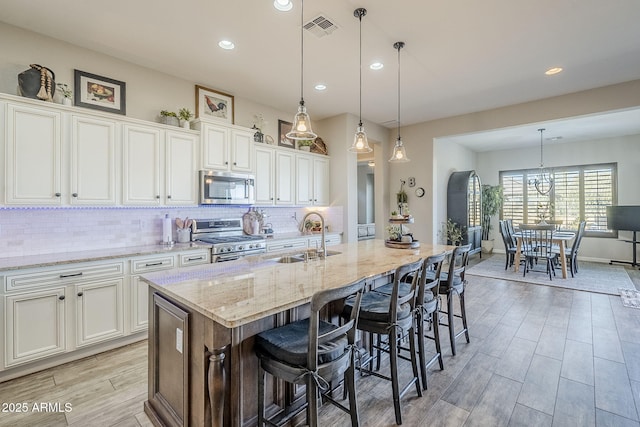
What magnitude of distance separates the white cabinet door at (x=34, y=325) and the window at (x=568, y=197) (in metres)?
9.34

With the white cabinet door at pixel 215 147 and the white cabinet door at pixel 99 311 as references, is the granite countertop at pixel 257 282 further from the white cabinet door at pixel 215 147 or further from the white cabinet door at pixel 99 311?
the white cabinet door at pixel 215 147

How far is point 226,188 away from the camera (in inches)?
159

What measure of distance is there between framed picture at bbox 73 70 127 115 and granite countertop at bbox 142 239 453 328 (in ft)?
7.78

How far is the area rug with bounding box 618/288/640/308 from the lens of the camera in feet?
13.4

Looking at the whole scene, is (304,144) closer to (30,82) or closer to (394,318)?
(30,82)

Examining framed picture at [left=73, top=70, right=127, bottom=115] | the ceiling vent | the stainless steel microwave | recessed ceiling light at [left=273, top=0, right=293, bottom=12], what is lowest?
the stainless steel microwave

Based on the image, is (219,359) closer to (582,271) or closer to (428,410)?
(428,410)

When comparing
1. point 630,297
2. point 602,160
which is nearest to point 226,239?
point 630,297

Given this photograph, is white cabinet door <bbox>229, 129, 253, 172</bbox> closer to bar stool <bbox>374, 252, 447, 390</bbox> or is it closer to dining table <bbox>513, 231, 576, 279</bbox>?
bar stool <bbox>374, 252, 447, 390</bbox>

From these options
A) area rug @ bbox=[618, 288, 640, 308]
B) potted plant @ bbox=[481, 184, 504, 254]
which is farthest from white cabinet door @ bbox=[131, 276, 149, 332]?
potted plant @ bbox=[481, 184, 504, 254]

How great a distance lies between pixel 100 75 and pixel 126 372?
309cm

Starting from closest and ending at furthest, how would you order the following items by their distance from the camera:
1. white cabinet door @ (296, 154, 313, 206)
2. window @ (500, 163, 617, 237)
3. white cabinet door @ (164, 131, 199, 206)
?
Answer: white cabinet door @ (164, 131, 199, 206) < white cabinet door @ (296, 154, 313, 206) < window @ (500, 163, 617, 237)

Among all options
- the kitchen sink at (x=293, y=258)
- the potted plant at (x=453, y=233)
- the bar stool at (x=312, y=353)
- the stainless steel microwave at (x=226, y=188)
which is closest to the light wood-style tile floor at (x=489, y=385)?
the bar stool at (x=312, y=353)

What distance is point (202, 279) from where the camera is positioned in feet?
6.27
